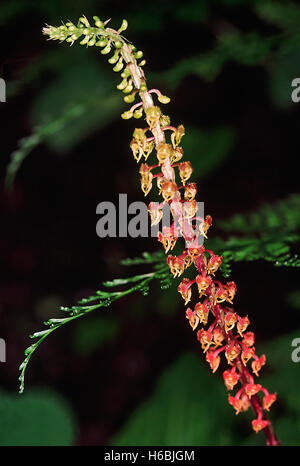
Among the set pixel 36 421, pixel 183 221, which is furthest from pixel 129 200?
pixel 183 221

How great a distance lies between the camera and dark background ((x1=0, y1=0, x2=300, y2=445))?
3109mm

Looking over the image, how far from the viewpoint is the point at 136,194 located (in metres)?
4.94

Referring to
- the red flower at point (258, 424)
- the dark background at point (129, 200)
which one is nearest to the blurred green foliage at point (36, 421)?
the dark background at point (129, 200)

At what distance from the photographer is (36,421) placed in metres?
3.12

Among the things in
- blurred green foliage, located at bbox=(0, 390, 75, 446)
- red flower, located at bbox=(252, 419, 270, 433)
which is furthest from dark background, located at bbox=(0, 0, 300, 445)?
red flower, located at bbox=(252, 419, 270, 433)

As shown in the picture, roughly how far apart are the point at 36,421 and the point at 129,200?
8.07 ft

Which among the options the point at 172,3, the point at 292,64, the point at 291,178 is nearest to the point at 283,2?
the point at 292,64

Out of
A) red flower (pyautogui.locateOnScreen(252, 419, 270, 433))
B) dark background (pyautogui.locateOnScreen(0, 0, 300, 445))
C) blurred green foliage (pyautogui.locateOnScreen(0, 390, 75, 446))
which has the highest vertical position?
dark background (pyautogui.locateOnScreen(0, 0, 300, 445))

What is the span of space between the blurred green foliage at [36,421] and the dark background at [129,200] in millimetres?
11

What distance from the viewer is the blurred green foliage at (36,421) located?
2.93 m

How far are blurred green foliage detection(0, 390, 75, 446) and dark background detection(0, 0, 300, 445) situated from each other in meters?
0.01

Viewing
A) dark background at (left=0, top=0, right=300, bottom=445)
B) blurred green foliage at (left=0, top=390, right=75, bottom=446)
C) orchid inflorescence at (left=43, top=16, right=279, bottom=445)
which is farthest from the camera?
dark background at (left=0, top=0, right=300, bottom=445)

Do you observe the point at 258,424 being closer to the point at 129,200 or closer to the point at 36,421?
the point at 36,421

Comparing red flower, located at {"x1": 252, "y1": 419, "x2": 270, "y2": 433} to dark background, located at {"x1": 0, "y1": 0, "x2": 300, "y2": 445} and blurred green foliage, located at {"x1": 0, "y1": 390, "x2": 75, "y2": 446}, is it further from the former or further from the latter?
blurred green foliage, located at {"x1": 0, "y1": 390, "x2": 75, "y2": 446}
